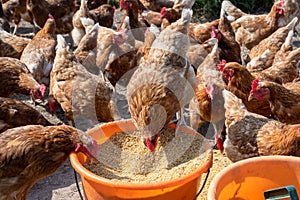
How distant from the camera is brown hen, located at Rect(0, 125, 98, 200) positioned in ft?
10.0

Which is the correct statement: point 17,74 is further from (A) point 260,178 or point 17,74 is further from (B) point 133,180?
(A) point 260,178

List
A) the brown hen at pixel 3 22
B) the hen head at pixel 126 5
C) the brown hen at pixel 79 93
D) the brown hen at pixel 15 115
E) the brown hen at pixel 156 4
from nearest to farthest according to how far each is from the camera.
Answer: the brown hen at pixel 15 115 < the brown hen at pixel 79 93 < the hen head at pixel 126 5 < the brown hen at pixel 3 22 < the brown hen at pixel 156 4

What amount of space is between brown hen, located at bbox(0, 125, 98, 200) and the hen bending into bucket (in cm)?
43

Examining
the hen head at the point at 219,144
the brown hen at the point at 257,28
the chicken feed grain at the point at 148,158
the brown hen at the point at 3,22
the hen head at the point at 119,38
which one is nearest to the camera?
the chicken feed grain at the point at 148,158

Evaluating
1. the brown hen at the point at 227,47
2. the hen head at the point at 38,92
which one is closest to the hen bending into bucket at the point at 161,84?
the brown hen at the point at 227,47

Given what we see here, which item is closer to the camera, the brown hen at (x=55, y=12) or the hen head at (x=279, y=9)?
the hen head at (x=279, y=9)

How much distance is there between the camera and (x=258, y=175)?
253 centimetres

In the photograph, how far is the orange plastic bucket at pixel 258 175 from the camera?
2465mm

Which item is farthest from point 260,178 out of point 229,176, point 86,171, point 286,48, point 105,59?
point 105,59

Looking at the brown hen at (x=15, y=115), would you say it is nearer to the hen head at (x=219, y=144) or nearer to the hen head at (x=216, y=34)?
the hen head at (x=219, y=144)

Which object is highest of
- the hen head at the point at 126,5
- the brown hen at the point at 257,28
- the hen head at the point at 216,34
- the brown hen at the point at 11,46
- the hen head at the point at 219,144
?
the hen head at the point at 126,5

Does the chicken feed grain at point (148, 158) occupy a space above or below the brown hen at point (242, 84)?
above

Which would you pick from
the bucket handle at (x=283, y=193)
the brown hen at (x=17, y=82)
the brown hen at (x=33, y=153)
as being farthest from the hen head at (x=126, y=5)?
the bucket handle at (x=283, y=193)

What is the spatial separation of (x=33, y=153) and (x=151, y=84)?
1.04m
